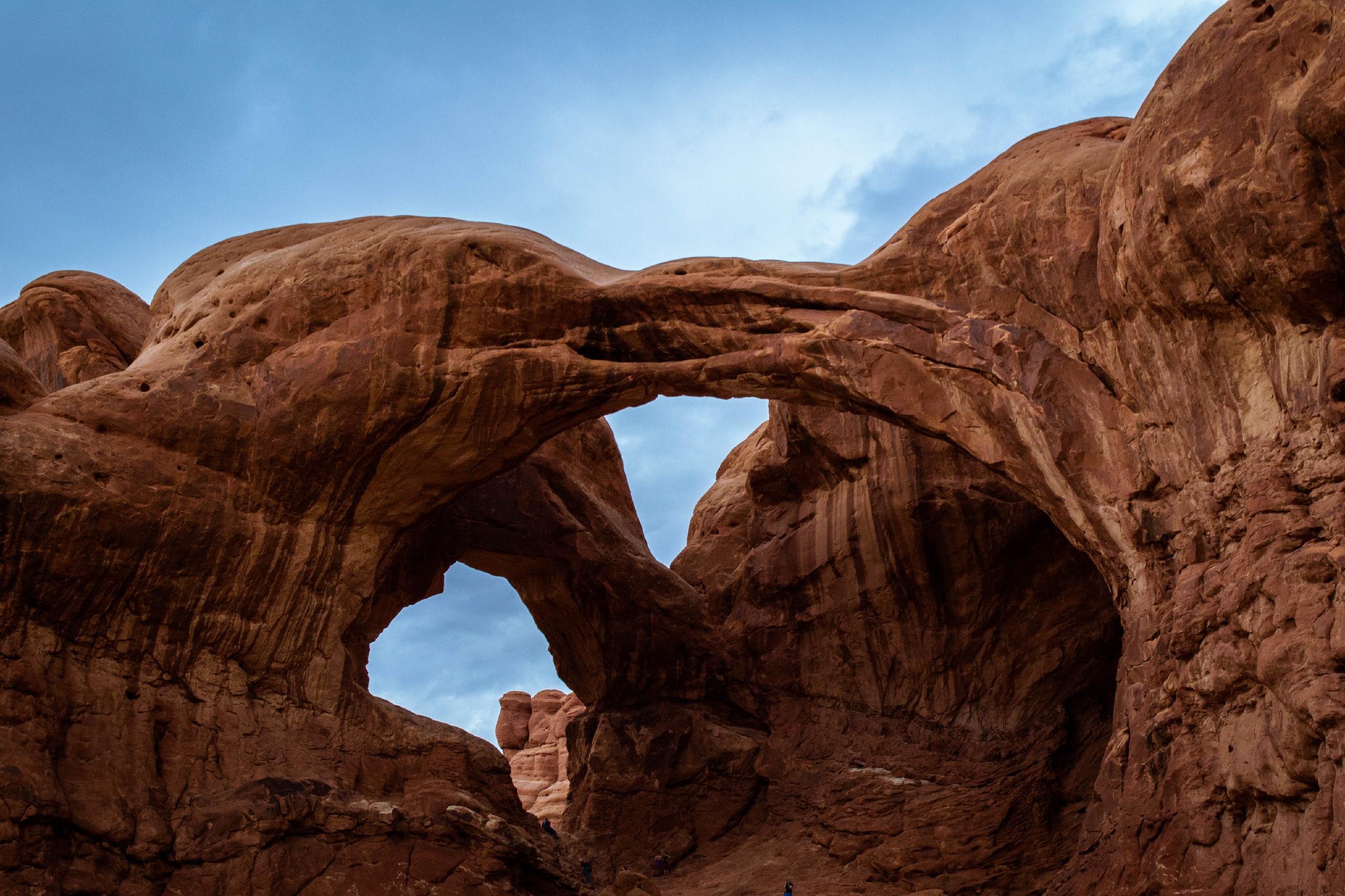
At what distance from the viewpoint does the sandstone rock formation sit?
40188 mm

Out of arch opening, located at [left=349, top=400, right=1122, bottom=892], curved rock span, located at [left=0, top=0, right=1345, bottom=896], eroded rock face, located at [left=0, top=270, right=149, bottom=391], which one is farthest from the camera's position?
eroded rock face, located at [left=0, top=270, right=149, bottom=391]

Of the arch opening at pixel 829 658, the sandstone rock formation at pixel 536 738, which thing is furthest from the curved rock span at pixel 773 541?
the sandstone rock formation at pixel 536 738

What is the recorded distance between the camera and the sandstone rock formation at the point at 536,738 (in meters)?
40.2

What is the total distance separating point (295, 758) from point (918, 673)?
1212cm

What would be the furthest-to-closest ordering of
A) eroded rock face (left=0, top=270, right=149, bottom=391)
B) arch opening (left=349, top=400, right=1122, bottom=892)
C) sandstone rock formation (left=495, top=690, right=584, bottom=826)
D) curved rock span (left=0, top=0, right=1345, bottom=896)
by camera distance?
sandstone rock formation (left=495, top=690, right=584, bottom=826) → eroded rock face (left=0, top=270, right=149, bottom=391) → arch opening (left=349, top=400, right=1122, bottom=892) → curved rock span (left=0, top=0, right=1345, bottom=896)

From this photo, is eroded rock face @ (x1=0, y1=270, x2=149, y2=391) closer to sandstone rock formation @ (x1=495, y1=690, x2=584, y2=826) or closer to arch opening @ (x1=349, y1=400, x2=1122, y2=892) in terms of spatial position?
arch opening @ (x1=349, y1=400, x2=1122, y2=892)

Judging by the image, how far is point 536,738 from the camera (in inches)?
1759

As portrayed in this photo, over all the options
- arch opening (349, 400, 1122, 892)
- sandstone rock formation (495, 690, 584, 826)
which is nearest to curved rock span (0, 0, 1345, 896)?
arch opening (349, 400, 1122, 892)

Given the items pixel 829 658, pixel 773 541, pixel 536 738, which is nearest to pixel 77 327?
pixel 773 541

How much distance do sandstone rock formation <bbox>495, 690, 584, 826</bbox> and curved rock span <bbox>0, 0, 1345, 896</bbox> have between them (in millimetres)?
13185

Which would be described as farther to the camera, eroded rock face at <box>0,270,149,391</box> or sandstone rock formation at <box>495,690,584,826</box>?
sandstone rock formation at <box>495,690,584,826</box>

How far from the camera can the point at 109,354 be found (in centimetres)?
2742

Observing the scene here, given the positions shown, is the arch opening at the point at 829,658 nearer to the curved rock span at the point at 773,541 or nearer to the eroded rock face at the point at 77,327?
the curved rock span at the point at 773,541

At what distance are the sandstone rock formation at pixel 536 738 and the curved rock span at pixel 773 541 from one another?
13.2m
